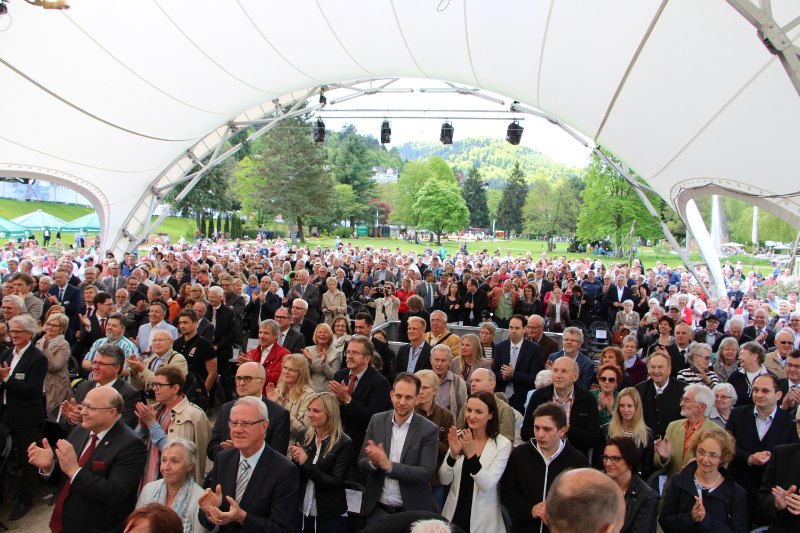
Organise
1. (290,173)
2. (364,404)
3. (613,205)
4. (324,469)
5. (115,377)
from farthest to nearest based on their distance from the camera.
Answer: (290,173) < (613,205) < (364,404) < (115,377) < (324,469)

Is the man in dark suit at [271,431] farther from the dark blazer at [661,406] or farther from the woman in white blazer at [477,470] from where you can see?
the dark blazer at [661,406]

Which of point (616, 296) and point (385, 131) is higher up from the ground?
point (385, 131)

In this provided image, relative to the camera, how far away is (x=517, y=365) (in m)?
6.26

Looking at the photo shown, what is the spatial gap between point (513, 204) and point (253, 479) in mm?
80647

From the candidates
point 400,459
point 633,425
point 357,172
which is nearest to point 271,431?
point 400,459

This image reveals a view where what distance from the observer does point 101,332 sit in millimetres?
6828

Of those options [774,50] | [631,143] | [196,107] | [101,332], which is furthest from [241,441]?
[196,107]

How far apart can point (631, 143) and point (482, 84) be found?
3784mm

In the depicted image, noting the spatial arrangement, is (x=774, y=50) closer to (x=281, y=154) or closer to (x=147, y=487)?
(x=147, y=487)

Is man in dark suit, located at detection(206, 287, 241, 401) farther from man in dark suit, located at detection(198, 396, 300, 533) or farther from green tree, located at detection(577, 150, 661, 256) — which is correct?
green tree, located at detection(577, 150, 661, 256)

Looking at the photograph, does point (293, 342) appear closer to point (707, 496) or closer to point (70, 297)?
point (707, 496)

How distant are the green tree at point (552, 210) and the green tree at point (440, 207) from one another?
31.0ft

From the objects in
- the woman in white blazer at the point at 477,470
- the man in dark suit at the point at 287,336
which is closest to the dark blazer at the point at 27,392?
the man in dark suit at the point at 287,336

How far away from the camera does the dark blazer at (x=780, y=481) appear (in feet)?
11.5
